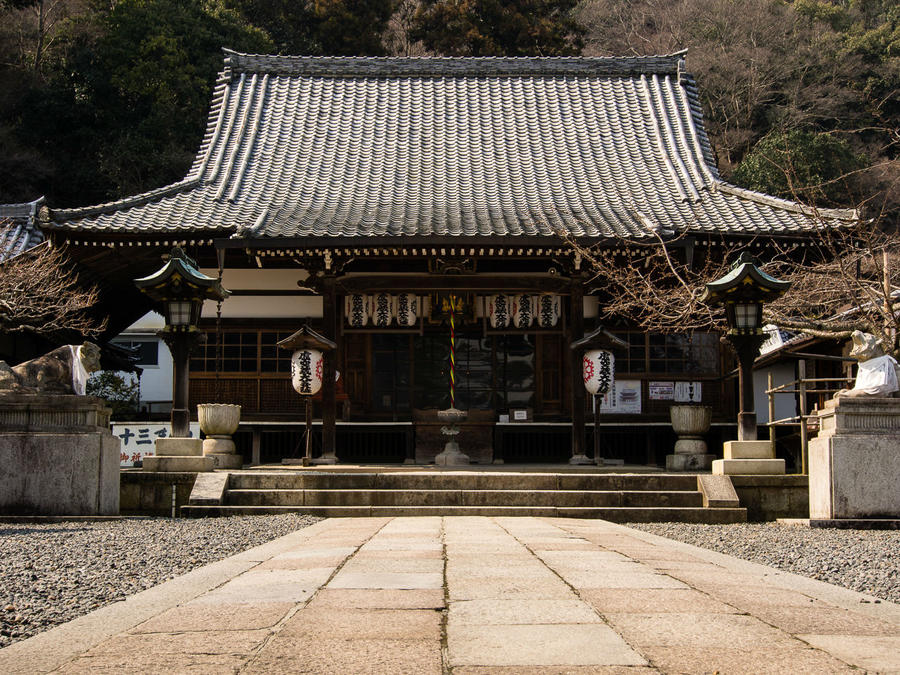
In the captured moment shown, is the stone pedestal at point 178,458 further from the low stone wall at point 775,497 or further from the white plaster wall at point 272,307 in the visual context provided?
the low stone wall at point 775,497

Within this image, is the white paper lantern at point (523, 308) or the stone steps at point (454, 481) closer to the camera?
the stone steps at point (454, 481)

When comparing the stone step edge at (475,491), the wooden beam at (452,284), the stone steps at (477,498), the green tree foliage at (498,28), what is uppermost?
the green tree foliage at (498,28)

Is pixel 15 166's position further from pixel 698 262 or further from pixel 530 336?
pixel 698 262

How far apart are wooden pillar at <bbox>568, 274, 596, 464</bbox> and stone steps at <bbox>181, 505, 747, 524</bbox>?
3.13 metres

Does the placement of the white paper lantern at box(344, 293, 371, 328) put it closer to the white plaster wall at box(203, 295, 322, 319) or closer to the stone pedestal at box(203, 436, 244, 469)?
the white plaster wall at box(203, 295, 322, 319)

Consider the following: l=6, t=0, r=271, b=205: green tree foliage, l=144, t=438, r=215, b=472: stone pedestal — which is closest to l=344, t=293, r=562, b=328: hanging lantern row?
l=144, t=438, r=215, b=472: stone pedestal

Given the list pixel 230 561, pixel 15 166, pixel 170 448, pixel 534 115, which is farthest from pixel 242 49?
pixel 230 561

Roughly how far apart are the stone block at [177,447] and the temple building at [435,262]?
256cm

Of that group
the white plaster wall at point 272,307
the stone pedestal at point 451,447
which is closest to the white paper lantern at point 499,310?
the stone pedestal at point 451,447

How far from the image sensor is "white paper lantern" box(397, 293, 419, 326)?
1521cm

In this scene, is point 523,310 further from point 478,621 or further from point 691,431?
point 478,621

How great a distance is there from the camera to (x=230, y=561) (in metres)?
5.95

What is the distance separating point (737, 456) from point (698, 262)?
525 centimetres

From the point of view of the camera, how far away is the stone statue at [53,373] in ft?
32.6
